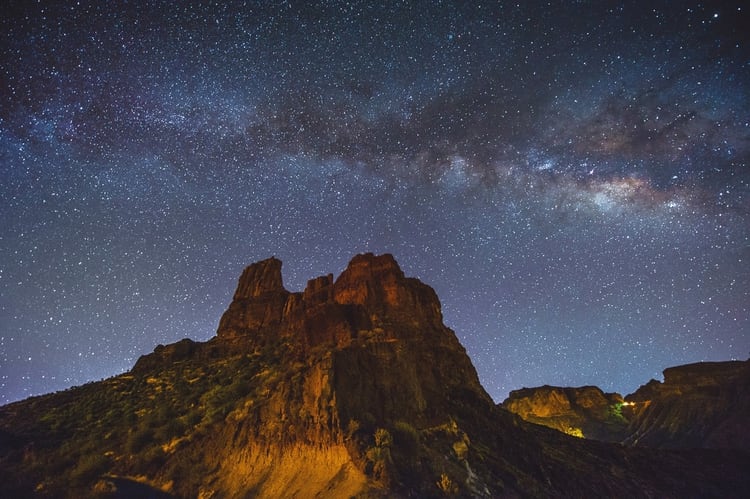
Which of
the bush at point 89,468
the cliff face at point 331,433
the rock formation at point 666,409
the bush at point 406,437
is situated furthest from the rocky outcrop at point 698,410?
the bush at point 89,468

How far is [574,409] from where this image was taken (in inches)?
3681

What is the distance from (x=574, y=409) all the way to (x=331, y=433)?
84177 millimetres

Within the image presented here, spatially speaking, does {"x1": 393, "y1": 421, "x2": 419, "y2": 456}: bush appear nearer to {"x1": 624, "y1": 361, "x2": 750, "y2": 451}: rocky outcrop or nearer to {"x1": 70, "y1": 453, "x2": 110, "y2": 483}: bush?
{"x1": 70, "y1": 453, "x2": 110, "y2": 483}: bush

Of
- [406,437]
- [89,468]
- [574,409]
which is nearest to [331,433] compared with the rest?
[406,437]

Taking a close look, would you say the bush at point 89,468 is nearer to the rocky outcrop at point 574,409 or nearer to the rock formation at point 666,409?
the rock formation at point 666,409

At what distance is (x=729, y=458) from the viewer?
154 feet

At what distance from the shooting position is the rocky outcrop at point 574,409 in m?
85.5

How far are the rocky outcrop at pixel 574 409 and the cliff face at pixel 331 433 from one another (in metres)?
40.5

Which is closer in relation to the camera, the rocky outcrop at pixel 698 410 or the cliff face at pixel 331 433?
the cliff face at pixel 331 433

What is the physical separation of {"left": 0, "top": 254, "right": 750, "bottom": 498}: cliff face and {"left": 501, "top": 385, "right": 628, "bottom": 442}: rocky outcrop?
40.5 meters

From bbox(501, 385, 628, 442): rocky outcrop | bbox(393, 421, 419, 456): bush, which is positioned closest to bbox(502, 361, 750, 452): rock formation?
bbox(501, 385, 628, 442): rocky outcrop

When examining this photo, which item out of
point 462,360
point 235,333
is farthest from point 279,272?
point 462,360

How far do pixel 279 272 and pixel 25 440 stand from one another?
3568 cm

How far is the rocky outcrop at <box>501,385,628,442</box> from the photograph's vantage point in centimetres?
8550
